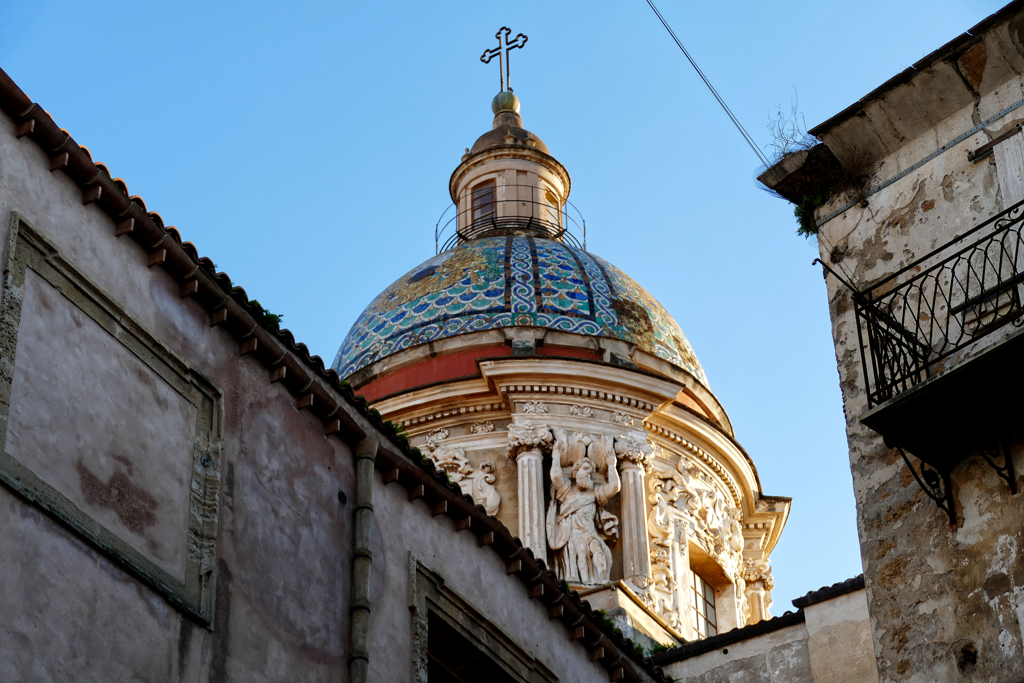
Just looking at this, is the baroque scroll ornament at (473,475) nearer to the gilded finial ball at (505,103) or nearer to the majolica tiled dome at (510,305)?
the majolica tiled dome at (510,305)

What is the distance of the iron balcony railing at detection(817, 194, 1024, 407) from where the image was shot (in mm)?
10758

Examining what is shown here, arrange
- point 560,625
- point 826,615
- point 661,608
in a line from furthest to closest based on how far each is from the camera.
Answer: point 661,608 → point 826,615 → point 560,625

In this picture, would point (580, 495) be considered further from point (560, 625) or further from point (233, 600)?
point (233, 600)

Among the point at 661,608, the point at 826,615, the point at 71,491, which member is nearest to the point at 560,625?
the point at 826,615

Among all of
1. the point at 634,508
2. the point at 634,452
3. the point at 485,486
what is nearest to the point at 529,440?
the point at 485,486

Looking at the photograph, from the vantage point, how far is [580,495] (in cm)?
2600

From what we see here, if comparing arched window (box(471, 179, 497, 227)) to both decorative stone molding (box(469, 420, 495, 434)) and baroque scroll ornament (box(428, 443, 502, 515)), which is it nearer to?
decorative stone molding (box(469, 420, 495, 434))

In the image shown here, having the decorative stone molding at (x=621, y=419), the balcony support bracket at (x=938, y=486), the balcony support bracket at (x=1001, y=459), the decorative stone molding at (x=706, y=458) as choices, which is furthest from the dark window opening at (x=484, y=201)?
the balcony support bracket at (x=1001, y=459)

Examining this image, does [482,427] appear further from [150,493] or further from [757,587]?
[150,493]

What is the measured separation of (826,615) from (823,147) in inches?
239

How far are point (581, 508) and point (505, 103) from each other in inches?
522

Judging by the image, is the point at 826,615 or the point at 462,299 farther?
the point at 462,299

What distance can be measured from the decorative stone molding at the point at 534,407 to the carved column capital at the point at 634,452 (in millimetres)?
1266

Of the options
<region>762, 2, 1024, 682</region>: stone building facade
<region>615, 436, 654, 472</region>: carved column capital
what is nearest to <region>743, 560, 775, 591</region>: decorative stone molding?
<region>615, 436, 654, 472</region>: carved column capital
